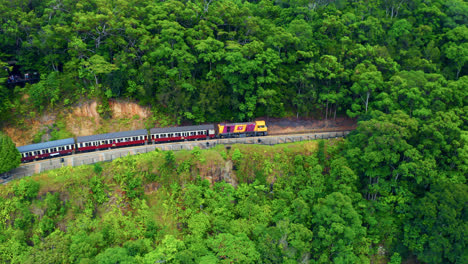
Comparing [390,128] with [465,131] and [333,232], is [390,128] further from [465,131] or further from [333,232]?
[333,232]

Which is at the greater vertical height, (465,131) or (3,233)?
(465,131)

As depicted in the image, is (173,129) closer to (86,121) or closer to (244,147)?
(244,147)

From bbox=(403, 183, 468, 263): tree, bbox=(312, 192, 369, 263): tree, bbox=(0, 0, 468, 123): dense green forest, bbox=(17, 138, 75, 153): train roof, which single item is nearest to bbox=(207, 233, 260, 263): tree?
bbox=(312, 192, 369, 263): tree

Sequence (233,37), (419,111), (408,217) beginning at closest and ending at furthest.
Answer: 1. (408,217)
2. (419,111)
3. (233,37)

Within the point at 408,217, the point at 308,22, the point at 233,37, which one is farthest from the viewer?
the point at 308,22

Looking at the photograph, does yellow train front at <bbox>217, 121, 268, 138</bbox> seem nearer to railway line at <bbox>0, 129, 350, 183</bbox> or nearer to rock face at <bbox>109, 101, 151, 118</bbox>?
railway line at <bbox>0, 129, 350, 183</bbox>

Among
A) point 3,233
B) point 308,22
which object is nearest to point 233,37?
point 308,22

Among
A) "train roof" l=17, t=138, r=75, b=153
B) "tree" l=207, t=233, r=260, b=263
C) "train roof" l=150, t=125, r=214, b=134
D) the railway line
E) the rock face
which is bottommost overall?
"tree" l=207, t=233, r=260, b=263
